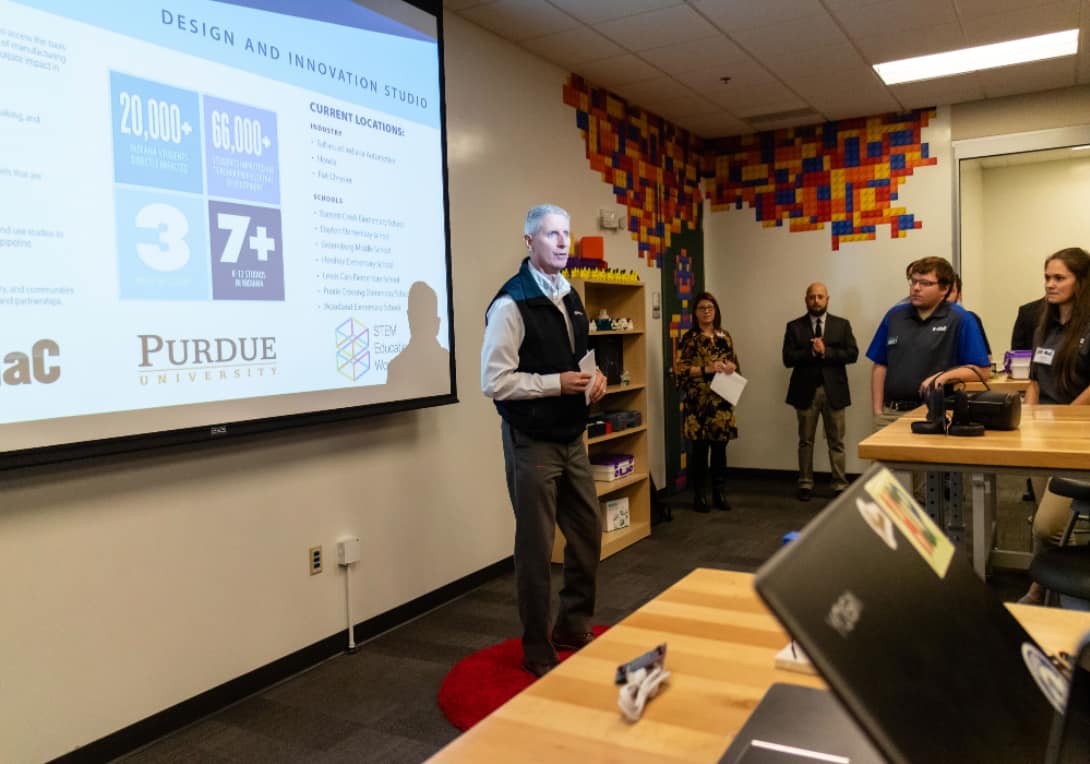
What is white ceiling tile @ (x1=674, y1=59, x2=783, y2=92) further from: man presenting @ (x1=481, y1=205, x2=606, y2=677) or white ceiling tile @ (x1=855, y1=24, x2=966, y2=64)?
man presenting @ (x1=481, y1=205, x2=606, y2=677)

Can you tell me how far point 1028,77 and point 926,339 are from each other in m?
2.73

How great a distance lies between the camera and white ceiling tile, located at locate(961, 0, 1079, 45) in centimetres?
405

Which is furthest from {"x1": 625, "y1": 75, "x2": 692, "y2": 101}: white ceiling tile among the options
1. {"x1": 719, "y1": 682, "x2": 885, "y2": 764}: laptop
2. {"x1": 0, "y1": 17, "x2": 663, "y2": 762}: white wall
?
{"x1": 719, "y1": 682, "x2": 885, "y2": 764}: laptop

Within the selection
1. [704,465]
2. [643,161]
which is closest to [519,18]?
[643,161]

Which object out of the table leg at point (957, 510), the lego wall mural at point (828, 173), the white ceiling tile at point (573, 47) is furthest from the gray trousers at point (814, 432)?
the table leg at point (957, 510)

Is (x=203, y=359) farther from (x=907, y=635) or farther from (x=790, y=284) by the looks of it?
(x=790, y=284)

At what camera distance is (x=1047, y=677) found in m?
0.60

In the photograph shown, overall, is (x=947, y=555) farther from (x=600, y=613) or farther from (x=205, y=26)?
(x=600, y=613)

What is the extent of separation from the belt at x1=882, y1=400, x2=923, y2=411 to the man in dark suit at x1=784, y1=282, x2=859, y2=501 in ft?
6.06

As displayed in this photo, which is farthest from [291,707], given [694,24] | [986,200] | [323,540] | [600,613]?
[986,200]

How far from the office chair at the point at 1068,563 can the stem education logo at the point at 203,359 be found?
2.43 metres

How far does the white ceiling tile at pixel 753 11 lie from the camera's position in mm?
3818

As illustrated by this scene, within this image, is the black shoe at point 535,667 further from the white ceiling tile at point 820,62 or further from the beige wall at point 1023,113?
the beige wall at point 1023,113

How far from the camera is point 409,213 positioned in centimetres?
329
